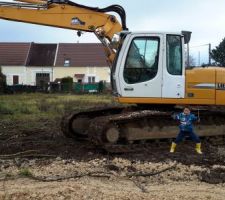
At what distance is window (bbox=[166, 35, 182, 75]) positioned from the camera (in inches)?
537

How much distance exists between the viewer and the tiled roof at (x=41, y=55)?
75625 mm

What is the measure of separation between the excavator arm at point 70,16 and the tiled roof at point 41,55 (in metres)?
61.5

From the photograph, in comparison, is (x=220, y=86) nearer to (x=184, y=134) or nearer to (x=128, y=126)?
(x=184, y=134)

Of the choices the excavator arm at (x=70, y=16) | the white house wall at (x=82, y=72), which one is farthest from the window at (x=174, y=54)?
the white house wall at (x=82, y=72)

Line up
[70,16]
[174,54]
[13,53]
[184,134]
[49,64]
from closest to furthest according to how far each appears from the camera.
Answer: [184,134]
[174,54]
[70,16]
[49,64]
[13,53]

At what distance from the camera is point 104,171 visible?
35.9 feet

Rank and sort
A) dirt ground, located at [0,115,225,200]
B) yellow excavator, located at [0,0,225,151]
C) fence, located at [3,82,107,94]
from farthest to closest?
1. fence, located at [3,82,107,94]
2. yellow excavator, located at [0,0,225,151]
3. dirt ground, located at [0,115,225,200]

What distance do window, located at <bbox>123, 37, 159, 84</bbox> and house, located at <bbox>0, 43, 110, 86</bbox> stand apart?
61.0m

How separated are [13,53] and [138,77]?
64427 millimetres

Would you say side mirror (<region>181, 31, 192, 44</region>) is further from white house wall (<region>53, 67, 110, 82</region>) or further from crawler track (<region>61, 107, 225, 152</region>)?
white house wall (<region>53, 67, 110, 82</region>)

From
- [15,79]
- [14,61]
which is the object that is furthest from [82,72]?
[14,61]

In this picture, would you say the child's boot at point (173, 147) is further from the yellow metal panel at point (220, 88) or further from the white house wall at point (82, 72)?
the white house wall at point (82, 72)

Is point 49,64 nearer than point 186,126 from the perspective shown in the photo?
No

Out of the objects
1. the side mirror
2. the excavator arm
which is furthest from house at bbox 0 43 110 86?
the side mirror
